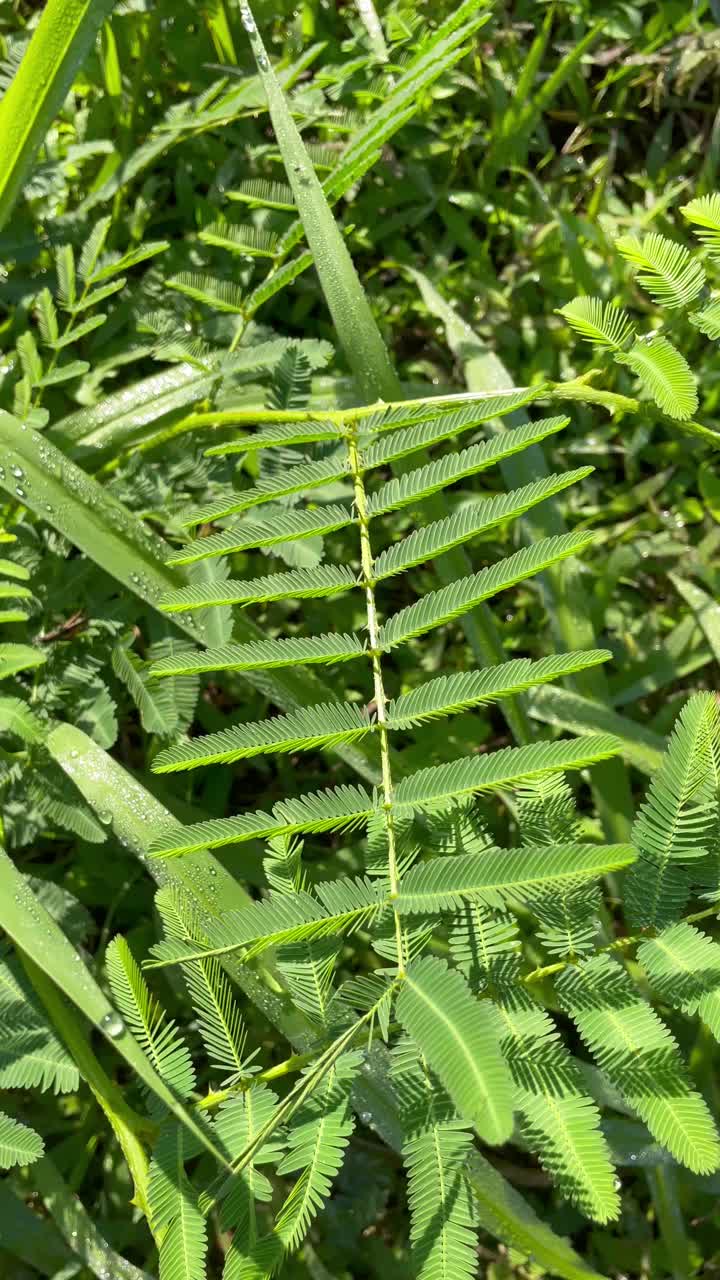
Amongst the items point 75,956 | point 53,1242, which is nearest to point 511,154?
point 75,956

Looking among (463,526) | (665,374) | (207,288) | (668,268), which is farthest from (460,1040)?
(207,288)

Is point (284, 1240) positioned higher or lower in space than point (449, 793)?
lower

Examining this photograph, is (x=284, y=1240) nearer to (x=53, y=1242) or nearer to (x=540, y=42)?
(x=53, y=1242)

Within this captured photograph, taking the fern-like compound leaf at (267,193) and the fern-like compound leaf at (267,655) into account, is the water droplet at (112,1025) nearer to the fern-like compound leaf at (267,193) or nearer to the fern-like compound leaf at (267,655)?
the fern-like compound leaf at (267,655)

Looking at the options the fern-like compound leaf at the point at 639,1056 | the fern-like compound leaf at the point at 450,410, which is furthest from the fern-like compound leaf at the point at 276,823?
the fern-like compound leaf at the point at 450,410

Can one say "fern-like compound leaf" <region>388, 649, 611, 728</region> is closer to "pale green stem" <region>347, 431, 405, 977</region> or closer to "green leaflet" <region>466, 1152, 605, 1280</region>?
"pale green stem" <region>347, 431, 405, 977</region>

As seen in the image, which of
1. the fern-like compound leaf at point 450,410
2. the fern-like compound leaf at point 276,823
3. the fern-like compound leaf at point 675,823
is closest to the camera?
the fern-like compound leaf at point 276,823
